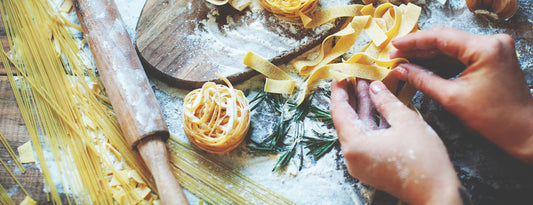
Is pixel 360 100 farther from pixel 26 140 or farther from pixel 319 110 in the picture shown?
pixel 26 140

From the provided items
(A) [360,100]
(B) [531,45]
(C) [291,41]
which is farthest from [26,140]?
(B) [531,45]

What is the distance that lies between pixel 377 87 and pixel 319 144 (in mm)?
289

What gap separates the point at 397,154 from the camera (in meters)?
1.04

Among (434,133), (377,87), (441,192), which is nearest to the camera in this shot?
(441,192)

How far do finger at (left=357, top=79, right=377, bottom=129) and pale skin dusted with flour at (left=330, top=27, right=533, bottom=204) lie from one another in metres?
0.02

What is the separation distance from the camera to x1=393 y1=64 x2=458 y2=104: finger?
44.1 inches

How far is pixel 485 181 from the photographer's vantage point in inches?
47.2

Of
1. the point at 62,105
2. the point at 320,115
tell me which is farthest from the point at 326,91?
the point at 62,105

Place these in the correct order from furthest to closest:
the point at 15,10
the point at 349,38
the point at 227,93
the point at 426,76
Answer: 1. the point at 15,10
2. the point at 349,38
3. the point at 227,93
4. the point at 426,76

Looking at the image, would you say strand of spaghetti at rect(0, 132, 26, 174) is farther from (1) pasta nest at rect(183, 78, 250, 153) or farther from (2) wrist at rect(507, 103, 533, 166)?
(2) wrist at rect(507, 103, 533, 166)

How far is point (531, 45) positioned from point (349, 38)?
71cm

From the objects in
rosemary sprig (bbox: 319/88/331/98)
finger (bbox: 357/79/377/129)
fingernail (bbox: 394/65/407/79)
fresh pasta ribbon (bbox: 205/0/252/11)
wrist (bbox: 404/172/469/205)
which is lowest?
rosemary sprig (bbox: 319/88/331/98)

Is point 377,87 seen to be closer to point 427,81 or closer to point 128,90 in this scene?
point 427,81

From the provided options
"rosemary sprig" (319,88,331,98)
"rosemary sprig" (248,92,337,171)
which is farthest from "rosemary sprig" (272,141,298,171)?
"rosemary sprig" (319,88,331,98)
